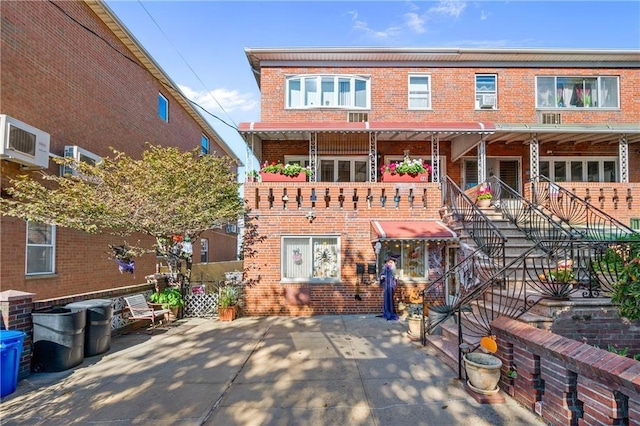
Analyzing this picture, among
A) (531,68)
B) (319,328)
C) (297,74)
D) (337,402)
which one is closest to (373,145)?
(297,74)

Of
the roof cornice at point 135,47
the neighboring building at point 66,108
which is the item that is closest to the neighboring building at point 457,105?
the roof cornice at point 135,47

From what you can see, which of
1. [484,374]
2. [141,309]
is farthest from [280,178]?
[484,374]

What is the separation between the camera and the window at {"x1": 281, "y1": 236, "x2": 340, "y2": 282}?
1019 cm

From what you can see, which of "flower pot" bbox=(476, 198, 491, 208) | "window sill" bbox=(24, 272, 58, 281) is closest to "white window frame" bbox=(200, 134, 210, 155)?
"window sill" bbox=(24, 272, 58, 281)

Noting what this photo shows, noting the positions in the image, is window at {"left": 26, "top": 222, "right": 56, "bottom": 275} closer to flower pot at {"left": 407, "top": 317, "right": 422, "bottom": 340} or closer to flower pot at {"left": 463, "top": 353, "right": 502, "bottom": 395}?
flower pot at {"left": 407, "top": 317, "right": 422, "bottom": 340}

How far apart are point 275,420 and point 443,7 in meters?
12.2

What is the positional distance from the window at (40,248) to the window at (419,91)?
12875 millimetres

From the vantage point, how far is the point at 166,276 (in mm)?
10555

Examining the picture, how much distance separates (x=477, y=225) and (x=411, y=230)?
5.63 ft

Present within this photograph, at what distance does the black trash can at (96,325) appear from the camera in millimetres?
6527

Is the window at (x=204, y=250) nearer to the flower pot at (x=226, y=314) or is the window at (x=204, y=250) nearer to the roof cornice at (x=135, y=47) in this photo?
the roof cornice at (x=135, y=47)

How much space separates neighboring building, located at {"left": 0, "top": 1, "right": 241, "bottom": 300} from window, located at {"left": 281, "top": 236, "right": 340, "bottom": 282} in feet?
21.0

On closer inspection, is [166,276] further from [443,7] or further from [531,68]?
[531,68]

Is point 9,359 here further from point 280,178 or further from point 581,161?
point 581,161
